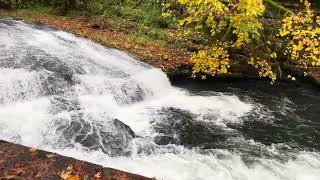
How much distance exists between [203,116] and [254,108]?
1828mm

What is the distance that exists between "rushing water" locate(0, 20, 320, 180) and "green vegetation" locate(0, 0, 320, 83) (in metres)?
1.01

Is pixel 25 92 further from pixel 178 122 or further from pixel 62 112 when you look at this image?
pixel 178 122

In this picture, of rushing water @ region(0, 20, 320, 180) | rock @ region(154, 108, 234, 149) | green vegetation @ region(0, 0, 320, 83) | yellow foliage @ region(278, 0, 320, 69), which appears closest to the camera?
rushing water @ region(0, 20, 320, 180)

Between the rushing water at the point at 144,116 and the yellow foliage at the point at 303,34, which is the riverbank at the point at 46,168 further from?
the yellow foliage at the point at 303,34

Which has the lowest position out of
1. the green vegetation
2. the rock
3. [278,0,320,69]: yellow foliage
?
the rock

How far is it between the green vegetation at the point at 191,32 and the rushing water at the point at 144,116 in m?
1.01

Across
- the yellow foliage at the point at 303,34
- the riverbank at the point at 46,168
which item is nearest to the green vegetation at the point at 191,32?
the yellow foliage at the point at 303,34

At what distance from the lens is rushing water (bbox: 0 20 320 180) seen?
323 inches

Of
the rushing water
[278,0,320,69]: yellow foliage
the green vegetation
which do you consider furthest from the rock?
[278,0,320,69]: yellow foliage

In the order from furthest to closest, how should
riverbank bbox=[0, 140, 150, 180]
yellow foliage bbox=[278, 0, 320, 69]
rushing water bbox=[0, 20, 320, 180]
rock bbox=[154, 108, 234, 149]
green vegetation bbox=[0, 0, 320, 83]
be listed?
green vegetation bbox=[0, 0, 320, 83], rock bbox=[154, 108, 234, 149], yellow foliage bbox=[278, 0, 320, 69], rushing water bbox=[0, 20, 320, 180], riverbank bbox=[0, 140, 150, 180]

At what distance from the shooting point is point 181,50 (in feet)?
50.2

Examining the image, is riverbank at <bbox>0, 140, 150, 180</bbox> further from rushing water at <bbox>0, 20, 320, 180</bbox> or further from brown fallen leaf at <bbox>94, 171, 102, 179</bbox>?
rushing water at <bbox>0, 20, 320, 180</bbox>

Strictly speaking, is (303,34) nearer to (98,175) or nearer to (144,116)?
(144,116)

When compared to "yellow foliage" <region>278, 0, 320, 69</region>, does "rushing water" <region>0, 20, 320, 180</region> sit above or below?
below
